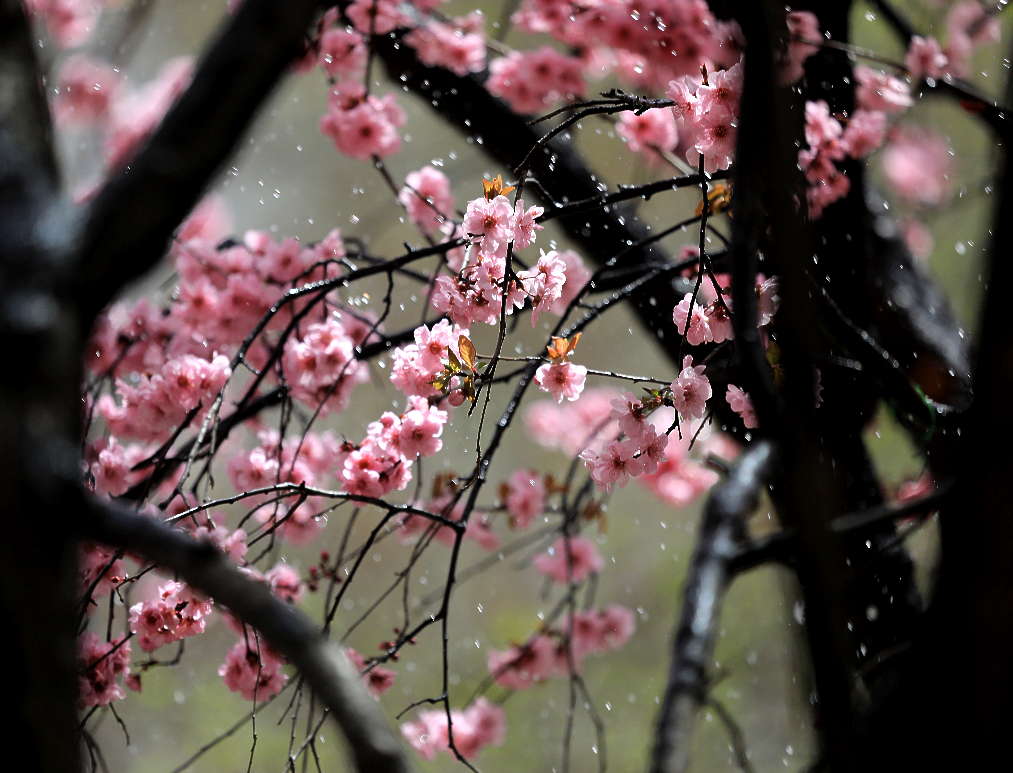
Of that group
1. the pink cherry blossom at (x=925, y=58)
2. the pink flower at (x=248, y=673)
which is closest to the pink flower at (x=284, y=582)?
the pink flower at (x=248, y=673)

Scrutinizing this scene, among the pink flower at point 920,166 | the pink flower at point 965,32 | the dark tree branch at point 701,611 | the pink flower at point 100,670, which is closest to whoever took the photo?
the dark tree branch at point 701,611

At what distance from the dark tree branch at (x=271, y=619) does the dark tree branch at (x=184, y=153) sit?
0.11 meters

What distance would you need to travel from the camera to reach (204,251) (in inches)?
76.0

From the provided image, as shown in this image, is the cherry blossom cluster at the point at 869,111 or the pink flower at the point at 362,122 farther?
the pink flower at the point at 362,122

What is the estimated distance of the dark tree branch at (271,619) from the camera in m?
0.49

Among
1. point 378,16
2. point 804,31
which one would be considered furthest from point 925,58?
point 378,16

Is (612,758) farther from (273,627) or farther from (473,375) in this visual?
(273,627)

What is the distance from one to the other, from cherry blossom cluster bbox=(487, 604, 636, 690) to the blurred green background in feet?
5.84

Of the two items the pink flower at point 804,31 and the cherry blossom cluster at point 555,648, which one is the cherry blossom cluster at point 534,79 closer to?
the pink flower at point 804,31

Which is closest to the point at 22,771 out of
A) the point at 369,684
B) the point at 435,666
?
the point at 369,684

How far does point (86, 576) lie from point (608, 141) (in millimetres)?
4008

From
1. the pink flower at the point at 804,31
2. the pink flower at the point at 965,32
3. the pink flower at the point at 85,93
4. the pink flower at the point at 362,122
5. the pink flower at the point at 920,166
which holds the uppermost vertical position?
the pink flower at the point at 85,93

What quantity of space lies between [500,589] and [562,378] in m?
4.02

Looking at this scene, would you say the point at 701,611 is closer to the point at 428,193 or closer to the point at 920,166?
the point at 428,193
